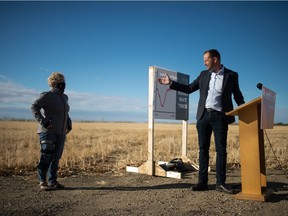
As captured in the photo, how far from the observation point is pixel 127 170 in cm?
821

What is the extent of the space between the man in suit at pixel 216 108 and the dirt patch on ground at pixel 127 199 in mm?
404

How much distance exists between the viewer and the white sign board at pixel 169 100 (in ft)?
26.1

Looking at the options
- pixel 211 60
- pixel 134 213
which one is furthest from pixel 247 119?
pixel 134 213

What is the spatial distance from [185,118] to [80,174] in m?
3.39

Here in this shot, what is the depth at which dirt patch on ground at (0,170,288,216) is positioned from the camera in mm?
4465

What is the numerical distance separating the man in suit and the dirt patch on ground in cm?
40

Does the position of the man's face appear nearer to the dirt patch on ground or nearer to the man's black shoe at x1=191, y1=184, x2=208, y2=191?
the man's black shoe at x1=191, y1=184, x2=208, y2=191

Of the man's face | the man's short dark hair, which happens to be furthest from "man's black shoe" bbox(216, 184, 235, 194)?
the man's short dark hair

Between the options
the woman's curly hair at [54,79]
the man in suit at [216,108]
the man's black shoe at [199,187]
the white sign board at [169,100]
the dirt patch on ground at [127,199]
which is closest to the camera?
the dirt patch on ground at [127,199]

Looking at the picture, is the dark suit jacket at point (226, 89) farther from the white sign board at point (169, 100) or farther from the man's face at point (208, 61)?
the white sign board at point (169, 100)

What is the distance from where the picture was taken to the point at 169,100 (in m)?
8.42

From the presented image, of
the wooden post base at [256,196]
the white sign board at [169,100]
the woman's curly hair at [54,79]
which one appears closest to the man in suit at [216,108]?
the wooden post base at [256,196]

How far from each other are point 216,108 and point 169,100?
2.79 metres

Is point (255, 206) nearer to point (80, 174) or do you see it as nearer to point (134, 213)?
point (134, 213)
